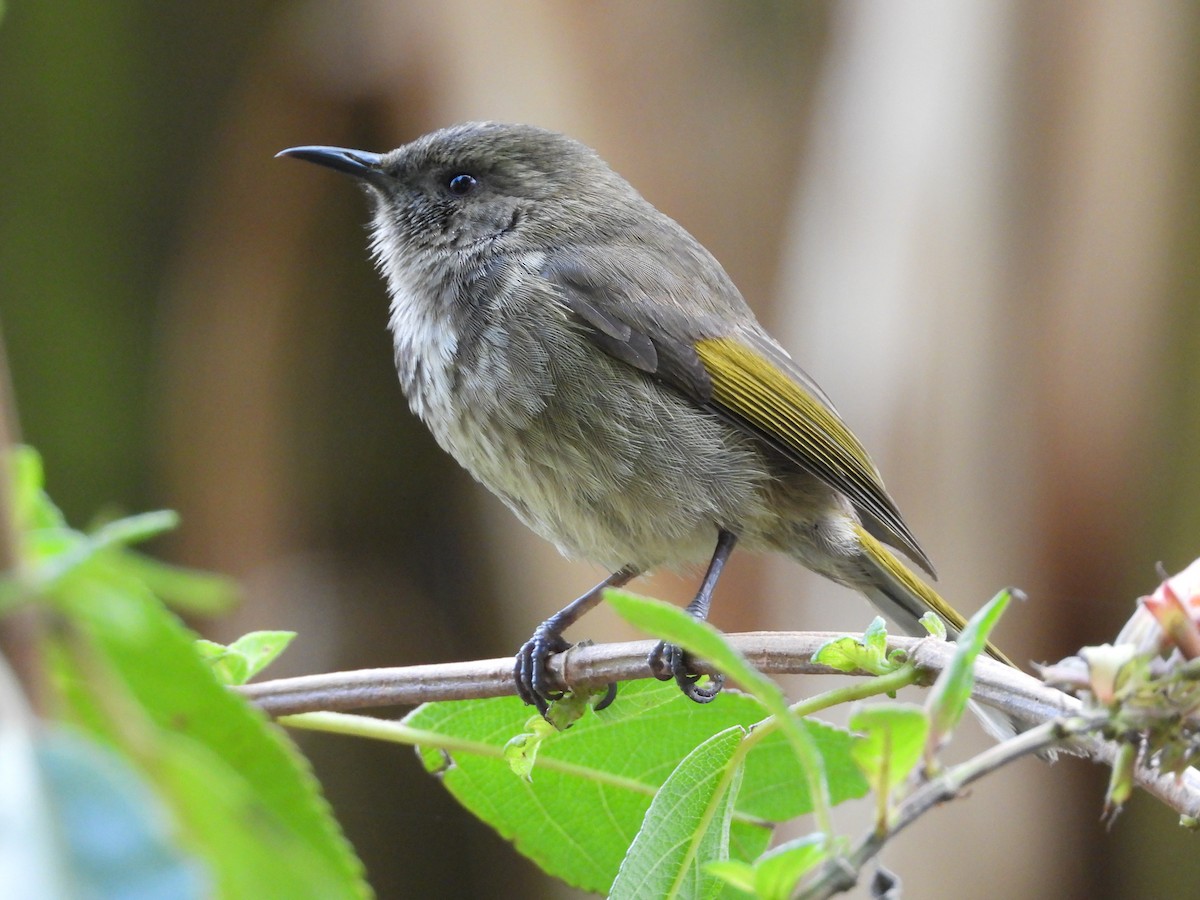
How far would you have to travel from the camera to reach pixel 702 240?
488cm

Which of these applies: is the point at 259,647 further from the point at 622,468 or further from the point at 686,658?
the point at 622,468

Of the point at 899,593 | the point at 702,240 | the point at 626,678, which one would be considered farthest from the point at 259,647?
the point at 702,240

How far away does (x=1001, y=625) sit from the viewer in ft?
15.7

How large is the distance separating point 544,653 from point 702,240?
9.64 ft

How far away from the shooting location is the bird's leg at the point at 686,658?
5.67 ft

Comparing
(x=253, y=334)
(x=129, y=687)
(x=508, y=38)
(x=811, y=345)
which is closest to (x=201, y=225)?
(x=253, y=334)

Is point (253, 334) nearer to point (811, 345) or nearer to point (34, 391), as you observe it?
point (34, 391)

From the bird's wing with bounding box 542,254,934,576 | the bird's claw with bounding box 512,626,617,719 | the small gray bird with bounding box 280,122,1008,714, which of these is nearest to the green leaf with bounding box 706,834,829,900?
the bird's claw with bounding box 512,626,617,719

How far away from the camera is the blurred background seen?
450cm

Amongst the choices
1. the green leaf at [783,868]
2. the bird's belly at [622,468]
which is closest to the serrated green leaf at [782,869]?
the green leaf at [783,868]

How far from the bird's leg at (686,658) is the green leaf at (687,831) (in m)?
0.43

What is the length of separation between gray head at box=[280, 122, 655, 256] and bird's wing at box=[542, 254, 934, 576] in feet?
0.83

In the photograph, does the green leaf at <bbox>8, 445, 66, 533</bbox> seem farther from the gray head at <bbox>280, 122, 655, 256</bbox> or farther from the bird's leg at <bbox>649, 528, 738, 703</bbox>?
the gray head at <bbox>280, 122, 655, 256</bbox>

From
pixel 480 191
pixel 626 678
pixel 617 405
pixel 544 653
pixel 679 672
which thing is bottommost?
pixel 544 653
